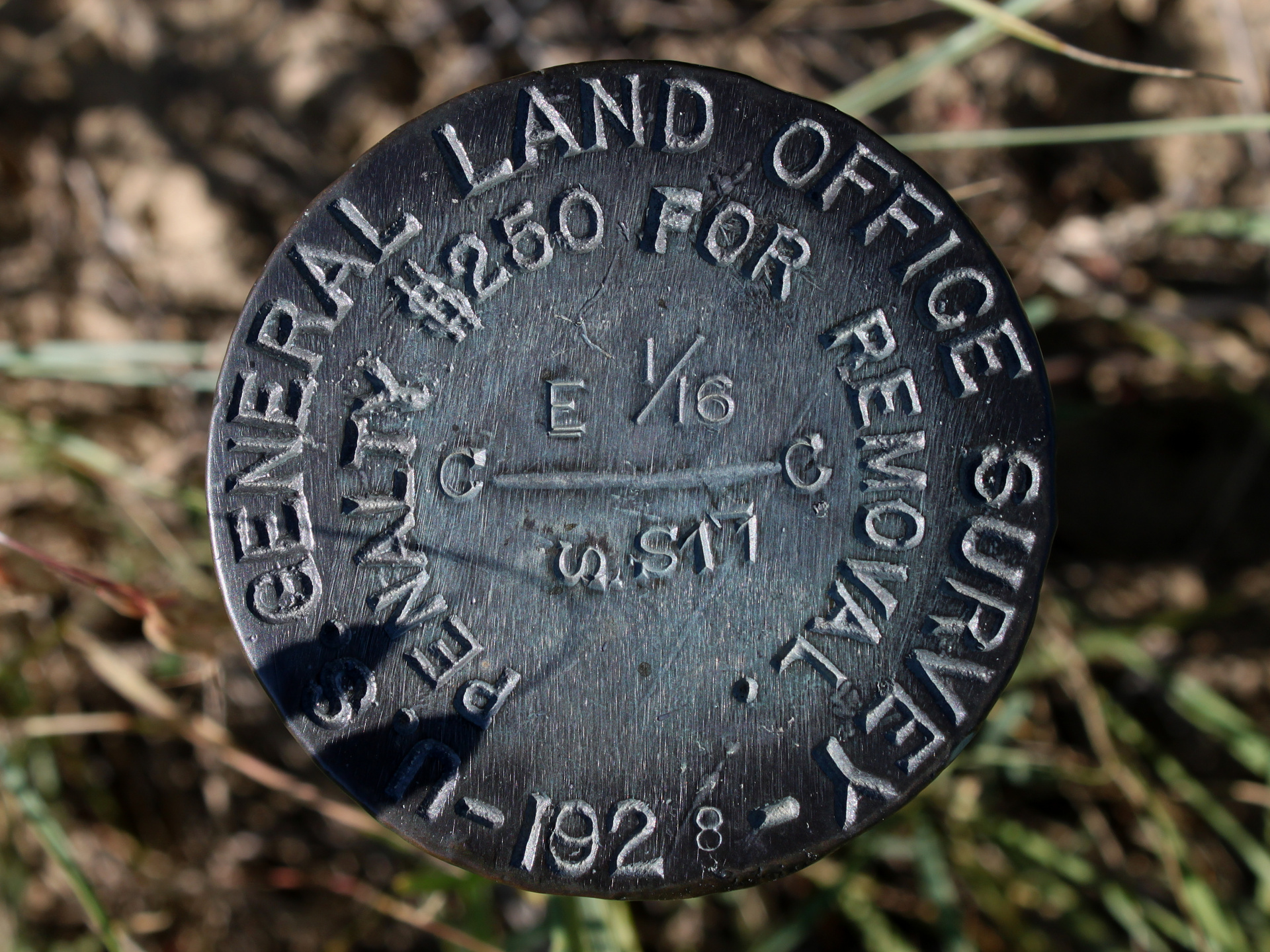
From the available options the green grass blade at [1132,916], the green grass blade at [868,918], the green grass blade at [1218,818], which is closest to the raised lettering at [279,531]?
the green grass blade at [868,918]

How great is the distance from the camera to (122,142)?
2.03 meters

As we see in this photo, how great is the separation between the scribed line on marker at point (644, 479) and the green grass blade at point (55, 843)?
36.0 inches

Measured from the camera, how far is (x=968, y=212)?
2.08 metres

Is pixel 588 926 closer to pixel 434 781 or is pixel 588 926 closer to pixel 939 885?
pixel 434 781

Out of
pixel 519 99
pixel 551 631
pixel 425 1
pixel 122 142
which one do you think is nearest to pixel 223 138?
pixel 122 142

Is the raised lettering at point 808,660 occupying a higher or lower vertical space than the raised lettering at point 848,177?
lower

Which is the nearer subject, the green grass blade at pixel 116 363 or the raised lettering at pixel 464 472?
the raised lettering at pixel 464 472

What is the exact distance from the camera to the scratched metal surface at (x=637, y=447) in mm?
1292

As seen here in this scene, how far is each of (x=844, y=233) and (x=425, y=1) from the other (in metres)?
1.21

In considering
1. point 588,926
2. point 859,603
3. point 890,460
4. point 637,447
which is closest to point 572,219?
point 637,447

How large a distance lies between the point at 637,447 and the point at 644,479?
44 mm

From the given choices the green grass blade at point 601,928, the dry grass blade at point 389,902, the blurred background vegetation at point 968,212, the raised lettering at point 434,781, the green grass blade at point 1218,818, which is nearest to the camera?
the raised lettering at point 434,781

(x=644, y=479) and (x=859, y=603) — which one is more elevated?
(x=644, y=479)

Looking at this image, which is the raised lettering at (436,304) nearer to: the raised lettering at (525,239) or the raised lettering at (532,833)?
the raised lettering at (525,239)
